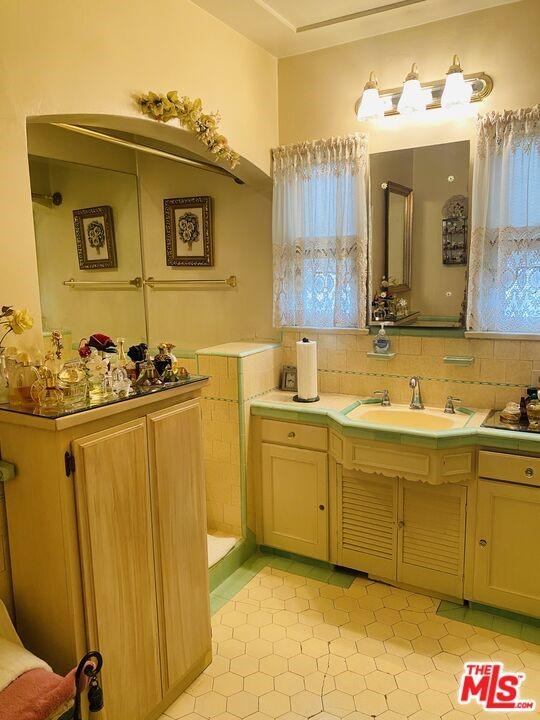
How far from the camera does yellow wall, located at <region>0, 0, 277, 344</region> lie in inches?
64.7

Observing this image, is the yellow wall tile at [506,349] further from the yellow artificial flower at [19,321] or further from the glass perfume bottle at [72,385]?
the yellow artificial flower at [19,321]

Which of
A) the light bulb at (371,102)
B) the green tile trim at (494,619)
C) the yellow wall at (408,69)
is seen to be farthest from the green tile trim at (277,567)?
the light bulb at (371,102)

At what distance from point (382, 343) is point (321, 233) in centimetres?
70

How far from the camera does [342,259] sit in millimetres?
2906

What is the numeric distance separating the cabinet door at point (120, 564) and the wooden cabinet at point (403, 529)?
120cm

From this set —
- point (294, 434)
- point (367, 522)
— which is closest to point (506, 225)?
point (294, 434)

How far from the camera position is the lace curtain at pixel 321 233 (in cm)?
285

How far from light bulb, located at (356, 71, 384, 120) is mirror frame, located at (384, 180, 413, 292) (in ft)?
1.15

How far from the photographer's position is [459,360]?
273 cm

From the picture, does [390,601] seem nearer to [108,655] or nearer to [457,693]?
[457,693]

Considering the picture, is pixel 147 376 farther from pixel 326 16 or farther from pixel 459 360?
pixel 326 16

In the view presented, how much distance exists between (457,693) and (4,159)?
248 centimetres

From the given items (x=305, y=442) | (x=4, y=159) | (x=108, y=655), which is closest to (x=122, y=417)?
(x=108, y=655)

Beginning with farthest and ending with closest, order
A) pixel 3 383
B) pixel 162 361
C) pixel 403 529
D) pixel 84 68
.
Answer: pixel 403 529 < pixel 162 361 < pixel 84 68 < pixel 3 383
